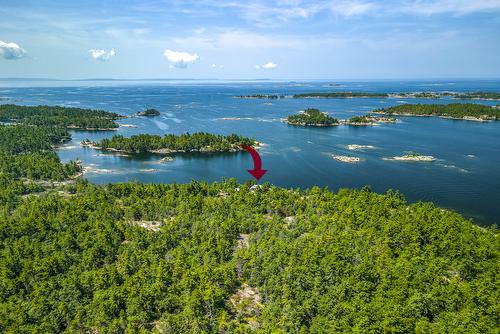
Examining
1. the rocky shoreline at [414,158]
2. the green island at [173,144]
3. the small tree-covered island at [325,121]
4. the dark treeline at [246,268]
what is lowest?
the dark treeline at [246,268]

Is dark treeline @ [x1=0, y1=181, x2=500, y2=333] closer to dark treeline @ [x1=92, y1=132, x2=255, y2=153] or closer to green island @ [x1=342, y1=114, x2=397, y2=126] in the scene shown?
dark treeline @ [x1=92, y1=132, x2=255, y2=153]

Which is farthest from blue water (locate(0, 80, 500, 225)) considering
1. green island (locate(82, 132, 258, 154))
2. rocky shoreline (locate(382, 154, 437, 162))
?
green island (locate(82, 132, 258, 154))

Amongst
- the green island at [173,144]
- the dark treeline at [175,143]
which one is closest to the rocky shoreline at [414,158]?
the green island at [173,144]

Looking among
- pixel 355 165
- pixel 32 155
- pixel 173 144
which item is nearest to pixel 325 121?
pixel 355 165

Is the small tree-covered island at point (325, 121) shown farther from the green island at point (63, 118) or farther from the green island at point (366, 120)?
the green island at point (63, 118)

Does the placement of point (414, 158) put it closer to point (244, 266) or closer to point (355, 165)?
point (355, 165)

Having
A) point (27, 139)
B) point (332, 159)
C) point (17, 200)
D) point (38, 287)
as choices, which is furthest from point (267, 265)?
point (27, 139)
